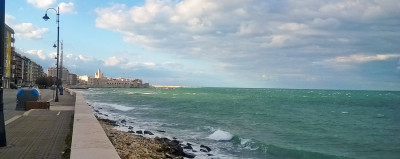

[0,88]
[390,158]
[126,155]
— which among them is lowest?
[390,158]

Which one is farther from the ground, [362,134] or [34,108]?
[34,108]

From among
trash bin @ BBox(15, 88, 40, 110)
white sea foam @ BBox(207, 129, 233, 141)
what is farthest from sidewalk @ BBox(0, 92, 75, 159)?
white sea foam @ BBox(207, 129, 233, 141)

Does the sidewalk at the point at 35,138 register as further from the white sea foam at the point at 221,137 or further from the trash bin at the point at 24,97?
the white sea foam at the point at 221,137

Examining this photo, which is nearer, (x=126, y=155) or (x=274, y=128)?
(x=126, y=155)

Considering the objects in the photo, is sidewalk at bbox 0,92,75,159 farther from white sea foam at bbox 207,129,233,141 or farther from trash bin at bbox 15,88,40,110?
white sea foam at bbox 207,129,233,141

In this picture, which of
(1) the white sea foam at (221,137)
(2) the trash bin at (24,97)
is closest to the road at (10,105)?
(2) the trash bin at (24,97)

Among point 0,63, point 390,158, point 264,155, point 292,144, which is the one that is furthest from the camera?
point 292,144

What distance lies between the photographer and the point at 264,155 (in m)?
18.2

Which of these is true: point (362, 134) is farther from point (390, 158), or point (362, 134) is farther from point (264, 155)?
point (264, 155)

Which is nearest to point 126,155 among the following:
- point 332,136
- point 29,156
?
point 29,156

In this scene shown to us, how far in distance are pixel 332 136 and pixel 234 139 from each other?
8639 mm

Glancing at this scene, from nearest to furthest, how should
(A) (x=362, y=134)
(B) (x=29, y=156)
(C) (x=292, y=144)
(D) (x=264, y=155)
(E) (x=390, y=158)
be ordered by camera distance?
1. (B) (x=29, y=156)
2. (D) (x=264, y=155)
3. (E) (x=390, y=158)
4. (C) (x=292, y=144)
5. (A) (x=362, y=134)

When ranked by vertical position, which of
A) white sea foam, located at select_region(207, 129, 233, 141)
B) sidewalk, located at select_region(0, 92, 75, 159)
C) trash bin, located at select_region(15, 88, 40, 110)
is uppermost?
trash bin, located at select_region(15, 88, 40, 110)

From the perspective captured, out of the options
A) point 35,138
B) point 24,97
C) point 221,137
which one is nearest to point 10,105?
point 24,97
